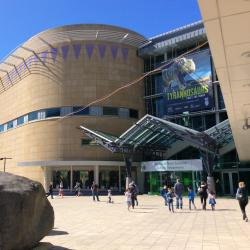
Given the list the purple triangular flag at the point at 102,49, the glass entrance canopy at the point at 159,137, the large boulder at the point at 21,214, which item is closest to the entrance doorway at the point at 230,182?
the glass entrance canopy at the point at 159,137

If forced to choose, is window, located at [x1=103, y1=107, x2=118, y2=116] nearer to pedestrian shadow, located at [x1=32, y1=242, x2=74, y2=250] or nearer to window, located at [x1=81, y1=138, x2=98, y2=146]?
window, located at [x1=81, y1=138, x2=98, y2=146]

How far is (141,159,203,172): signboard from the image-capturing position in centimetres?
3297

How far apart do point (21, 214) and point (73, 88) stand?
35.8m

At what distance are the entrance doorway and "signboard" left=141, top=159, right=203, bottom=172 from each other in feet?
18.7

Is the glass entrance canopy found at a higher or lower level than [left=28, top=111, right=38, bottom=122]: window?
lower

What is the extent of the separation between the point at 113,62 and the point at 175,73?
755 centimetres

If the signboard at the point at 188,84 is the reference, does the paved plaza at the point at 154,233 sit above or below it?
below

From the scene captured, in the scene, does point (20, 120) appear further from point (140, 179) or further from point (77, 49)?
point (140, 179)

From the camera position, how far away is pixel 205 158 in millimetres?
32750

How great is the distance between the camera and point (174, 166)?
3472cm

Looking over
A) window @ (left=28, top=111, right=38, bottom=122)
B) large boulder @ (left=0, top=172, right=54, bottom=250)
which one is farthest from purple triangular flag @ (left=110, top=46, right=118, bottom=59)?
large boulder @ (left=0, top=172, right=54, bottom=250)

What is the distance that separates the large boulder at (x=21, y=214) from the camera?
7.86 metres

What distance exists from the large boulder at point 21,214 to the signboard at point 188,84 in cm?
3446

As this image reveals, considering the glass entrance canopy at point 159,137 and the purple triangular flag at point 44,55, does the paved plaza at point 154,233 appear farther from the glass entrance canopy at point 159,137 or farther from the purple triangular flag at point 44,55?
the purple triangular flag at point 44,55
